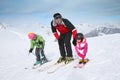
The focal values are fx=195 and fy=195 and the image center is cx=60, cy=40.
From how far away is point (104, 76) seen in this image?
18.5 feet

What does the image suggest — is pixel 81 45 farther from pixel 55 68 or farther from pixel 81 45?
pixel 55 68

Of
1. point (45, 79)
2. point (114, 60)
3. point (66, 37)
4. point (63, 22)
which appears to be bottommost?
point (45, 79)

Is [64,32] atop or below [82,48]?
atop

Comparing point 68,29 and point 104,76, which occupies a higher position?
point 68,29

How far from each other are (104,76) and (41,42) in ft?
20.0

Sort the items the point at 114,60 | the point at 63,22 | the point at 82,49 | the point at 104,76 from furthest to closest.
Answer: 1. the point at 63,22
2. the point at 82,49
3. the point at 114,60
4. the point at 104,76

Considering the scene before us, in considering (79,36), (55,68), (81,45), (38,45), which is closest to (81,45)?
(81,45)

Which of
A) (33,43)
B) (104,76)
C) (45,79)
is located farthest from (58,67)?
(33,43)

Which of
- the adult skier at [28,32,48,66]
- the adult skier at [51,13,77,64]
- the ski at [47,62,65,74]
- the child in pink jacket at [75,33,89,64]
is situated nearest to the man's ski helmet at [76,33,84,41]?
the child in pink jacket at [75,33,89,64]

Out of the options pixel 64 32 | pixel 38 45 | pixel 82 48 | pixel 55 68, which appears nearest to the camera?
pixel 82 48

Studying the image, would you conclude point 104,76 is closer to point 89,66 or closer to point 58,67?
point 89,66

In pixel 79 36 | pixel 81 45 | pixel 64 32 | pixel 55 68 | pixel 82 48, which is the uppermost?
pixel 64 32

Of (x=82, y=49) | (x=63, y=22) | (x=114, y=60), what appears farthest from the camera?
(x=63, y=22)

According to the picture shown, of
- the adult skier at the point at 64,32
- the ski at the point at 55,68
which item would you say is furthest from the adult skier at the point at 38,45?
the ski at the point at 55,68
